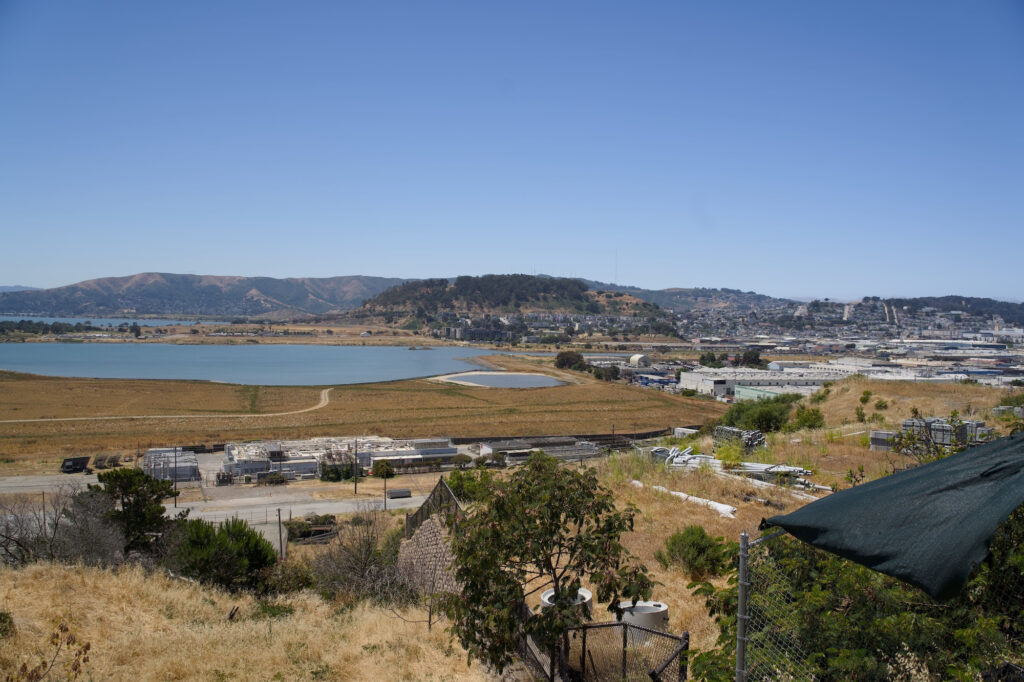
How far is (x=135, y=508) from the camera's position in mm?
9664

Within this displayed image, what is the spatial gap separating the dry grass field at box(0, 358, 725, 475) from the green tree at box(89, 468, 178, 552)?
2178 centimetres

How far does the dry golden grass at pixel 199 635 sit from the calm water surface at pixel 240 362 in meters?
58.1

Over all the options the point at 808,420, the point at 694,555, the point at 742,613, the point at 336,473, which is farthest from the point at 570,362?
the point at 742,613

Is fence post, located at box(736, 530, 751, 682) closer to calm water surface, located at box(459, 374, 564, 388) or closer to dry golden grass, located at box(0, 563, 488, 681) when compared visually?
dry golden grass, located at box(0, 563, 488, 681)

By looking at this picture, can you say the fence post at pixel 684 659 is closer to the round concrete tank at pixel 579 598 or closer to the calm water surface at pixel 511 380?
the round concrete tank at pixel 579 598

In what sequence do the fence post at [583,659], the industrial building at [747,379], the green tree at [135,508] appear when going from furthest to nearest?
the industrial building at [747,379] → the green tree at [135,508] → the fence post at [583,659]

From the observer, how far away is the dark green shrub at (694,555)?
709cm

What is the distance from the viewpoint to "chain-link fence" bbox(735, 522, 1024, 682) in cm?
304

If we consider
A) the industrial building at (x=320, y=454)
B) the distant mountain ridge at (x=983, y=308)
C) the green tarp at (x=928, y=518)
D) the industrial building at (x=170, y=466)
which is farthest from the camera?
the distant mountain ridge at (x=983, y=308)

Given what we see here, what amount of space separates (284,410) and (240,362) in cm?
4372

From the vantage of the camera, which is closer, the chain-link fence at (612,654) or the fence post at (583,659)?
the chain-link fence at (612,654)

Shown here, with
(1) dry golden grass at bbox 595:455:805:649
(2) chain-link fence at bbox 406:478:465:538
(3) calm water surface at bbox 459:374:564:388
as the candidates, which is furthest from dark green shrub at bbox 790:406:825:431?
(3) calm water surface at bbox 459:374:564:388

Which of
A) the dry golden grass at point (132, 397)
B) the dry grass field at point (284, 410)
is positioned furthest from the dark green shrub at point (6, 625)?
the dry golden grass at point (132, 397)

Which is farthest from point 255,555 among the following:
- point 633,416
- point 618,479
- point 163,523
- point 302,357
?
point 302,357
